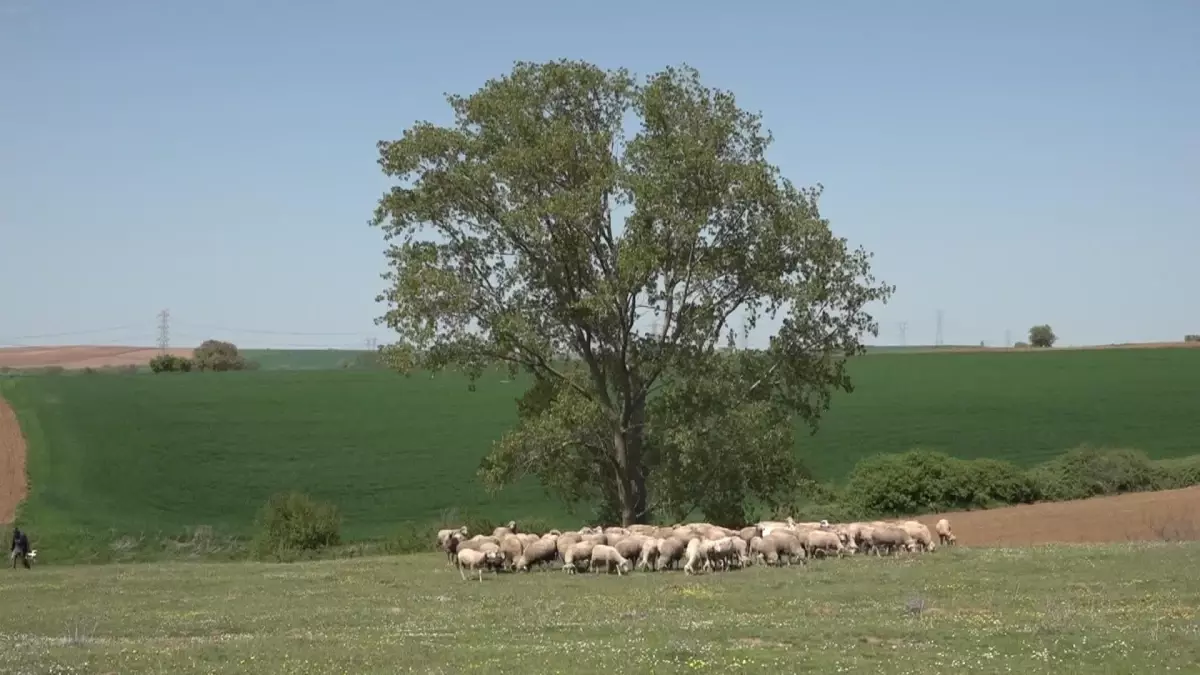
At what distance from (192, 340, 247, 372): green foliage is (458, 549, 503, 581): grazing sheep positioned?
111m

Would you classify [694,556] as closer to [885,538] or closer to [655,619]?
[885,538]

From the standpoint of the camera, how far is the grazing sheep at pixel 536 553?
31.4 meters

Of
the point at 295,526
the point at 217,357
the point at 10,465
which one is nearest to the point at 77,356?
the point at 217,357

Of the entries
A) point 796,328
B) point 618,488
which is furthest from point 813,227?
point 618,488

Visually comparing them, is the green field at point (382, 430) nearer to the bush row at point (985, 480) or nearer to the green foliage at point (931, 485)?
the bush row at point (985, 480)

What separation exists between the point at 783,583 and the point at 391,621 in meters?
8.03

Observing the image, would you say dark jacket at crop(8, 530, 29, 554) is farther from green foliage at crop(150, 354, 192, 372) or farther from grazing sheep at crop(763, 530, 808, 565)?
green foliage at crop(150, 354, 192, 372)

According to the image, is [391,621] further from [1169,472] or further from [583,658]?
[1169,472]

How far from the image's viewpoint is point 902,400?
9550 centimetres

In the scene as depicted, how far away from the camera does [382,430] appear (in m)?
85.2

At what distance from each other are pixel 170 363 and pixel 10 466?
222 feet

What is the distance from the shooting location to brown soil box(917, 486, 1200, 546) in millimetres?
45625

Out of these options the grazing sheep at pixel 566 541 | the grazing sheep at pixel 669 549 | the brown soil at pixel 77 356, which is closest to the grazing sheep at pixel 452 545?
the grazing sheep at pixel 566 541

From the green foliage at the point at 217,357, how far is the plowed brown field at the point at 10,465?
180 ft
